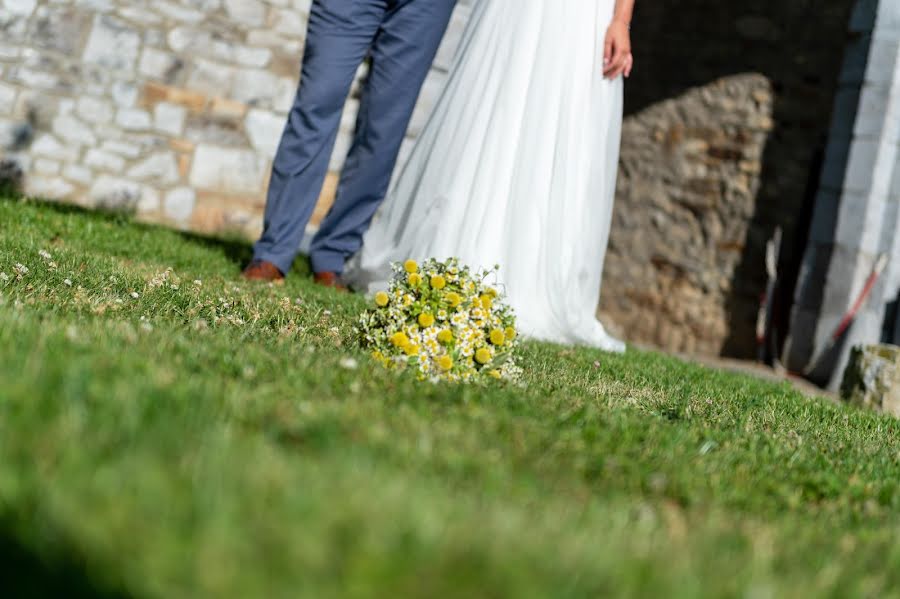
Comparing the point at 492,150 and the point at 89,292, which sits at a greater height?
the point at 492,150

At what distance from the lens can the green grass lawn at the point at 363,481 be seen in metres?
1.09

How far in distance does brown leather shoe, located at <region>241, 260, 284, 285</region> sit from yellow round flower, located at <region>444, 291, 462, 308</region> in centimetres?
183

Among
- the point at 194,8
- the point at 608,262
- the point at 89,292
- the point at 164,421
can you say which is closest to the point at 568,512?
the point at 164,421

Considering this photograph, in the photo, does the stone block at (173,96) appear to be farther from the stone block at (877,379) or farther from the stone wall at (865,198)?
the stone block at (877,379)

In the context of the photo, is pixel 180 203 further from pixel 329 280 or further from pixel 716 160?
pixel 716 160

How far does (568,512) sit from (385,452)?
0.31 m

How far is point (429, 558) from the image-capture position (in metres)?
1.15

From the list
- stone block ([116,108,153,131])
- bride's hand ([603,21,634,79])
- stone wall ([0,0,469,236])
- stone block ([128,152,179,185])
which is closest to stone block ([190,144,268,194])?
stone wall ([0,0,469,236])

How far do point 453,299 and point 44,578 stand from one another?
1.95m

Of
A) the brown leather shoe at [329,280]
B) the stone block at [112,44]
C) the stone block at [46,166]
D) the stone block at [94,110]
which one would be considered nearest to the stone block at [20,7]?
the stone block at [112,44]

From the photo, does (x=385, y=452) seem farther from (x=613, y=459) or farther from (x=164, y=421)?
(x=613, y=459)

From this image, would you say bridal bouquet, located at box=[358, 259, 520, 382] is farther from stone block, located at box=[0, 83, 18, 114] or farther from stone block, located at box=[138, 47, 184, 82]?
stone block, located at box=[0, 83, 18, 114]

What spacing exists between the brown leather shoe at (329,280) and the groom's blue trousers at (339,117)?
33mm

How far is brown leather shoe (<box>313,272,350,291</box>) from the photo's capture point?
5070 mm
